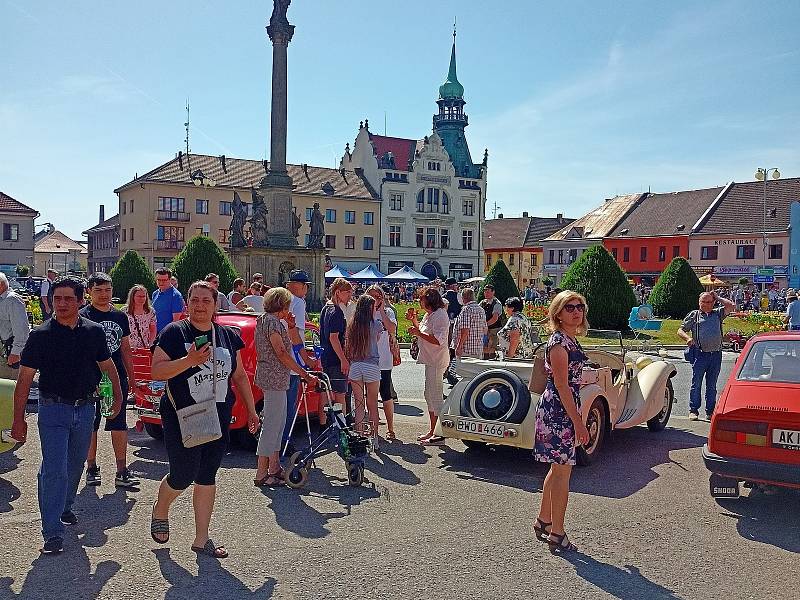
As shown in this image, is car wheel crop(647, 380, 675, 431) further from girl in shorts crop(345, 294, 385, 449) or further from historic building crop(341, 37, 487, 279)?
historic building crop(341, 37, 487, 279)

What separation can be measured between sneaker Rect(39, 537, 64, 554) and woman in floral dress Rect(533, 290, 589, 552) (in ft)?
11.1

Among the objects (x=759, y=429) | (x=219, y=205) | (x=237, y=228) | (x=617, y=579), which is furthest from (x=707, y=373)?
(x=219, y=205)

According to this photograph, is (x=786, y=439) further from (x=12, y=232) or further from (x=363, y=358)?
(x=12, y=232)

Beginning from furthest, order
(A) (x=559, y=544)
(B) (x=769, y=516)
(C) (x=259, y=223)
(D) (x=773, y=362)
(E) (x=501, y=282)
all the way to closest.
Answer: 1. (E) (x=501, y=282)
2. (C) (x=259, y=223)
3. (D) (x=773, y=362)
4. (B) (x=769, y=516)
5. (A) (x=559, y=544)

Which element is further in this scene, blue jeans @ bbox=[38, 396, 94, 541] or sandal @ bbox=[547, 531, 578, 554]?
sandal @ bbox=[547, 531, 578, 554]

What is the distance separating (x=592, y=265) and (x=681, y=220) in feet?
151

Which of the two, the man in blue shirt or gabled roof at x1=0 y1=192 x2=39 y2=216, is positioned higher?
gabled roof at x1=0 y1=192 x2=39 y2=216

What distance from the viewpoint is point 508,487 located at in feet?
25.6

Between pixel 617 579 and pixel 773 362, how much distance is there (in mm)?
3104

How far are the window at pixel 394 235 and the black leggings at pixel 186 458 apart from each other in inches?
2739

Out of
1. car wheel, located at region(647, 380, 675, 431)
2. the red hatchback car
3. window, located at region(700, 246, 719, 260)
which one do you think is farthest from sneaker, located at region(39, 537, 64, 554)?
window, located at region(700, 246, 719, 260)

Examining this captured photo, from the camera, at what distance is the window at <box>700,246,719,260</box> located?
222 feet

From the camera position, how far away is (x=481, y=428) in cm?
848

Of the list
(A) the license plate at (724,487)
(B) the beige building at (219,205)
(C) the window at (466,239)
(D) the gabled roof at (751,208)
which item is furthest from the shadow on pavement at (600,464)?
(C) the window at (466,239)
